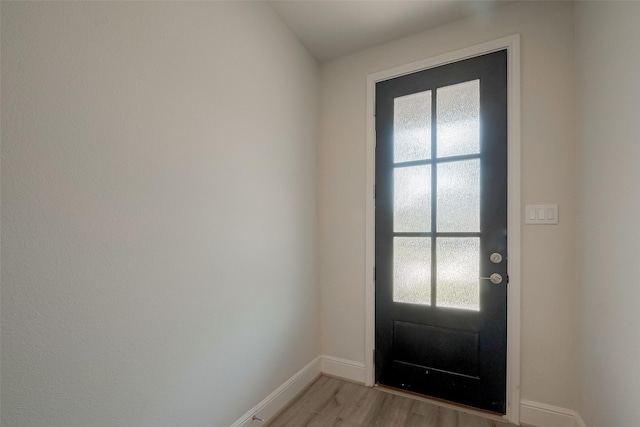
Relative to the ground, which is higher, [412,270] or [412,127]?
[412,127]

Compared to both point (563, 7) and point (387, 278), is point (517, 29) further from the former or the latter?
point (387, 278)

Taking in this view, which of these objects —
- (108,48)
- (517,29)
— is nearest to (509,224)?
(517,29)

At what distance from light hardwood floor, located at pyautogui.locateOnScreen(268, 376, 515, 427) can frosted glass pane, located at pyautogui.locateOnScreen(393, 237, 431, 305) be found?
67cm

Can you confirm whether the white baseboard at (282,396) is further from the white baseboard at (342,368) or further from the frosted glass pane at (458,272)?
the frosted glass pane at (458,272)

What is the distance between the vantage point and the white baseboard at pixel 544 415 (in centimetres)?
156

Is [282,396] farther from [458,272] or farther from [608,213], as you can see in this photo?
[608,213]

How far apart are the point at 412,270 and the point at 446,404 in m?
0.89

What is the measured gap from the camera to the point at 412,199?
1972mm

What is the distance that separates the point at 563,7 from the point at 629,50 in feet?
2.51

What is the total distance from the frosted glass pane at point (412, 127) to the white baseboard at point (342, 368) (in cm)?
161

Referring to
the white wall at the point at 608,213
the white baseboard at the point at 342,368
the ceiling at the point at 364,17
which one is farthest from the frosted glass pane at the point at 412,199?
the white baseboard at the point at 342,368

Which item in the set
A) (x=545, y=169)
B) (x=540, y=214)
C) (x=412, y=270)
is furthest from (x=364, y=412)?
(x=545, y=169)

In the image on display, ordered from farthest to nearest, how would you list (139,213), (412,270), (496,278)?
(412,270), (496,278), (139,213)

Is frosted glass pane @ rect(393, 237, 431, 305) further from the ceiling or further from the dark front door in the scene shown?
the ceiling
